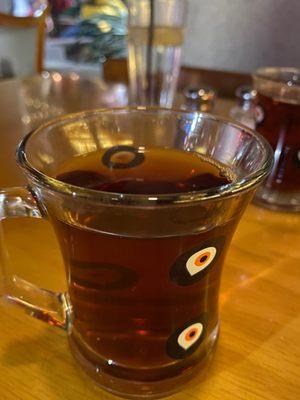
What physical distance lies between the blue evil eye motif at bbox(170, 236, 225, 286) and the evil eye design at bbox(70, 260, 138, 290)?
3 centimetres

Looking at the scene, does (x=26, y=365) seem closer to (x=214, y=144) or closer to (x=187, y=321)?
(x=187, y=321)

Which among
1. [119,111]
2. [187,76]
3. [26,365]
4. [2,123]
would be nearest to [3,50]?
[187,76]

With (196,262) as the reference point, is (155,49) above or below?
below

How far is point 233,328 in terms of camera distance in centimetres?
46

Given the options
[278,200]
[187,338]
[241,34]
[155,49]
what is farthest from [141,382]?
[241,34]

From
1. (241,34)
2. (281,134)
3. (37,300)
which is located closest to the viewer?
(37,300)

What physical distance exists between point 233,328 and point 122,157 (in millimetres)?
201

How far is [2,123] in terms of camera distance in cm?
95

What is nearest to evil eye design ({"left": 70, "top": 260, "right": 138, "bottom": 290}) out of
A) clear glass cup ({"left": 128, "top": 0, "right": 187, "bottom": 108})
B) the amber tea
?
the amber tea

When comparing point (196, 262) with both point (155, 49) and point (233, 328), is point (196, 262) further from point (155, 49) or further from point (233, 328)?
point (155, 49)

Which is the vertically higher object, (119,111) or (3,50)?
(119,111)

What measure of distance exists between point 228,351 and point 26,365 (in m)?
0.18

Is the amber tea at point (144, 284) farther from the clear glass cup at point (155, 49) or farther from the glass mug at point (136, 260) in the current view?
the clear glass cup at point (155, 49)

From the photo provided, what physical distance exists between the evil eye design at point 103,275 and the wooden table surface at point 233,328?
83 mm
